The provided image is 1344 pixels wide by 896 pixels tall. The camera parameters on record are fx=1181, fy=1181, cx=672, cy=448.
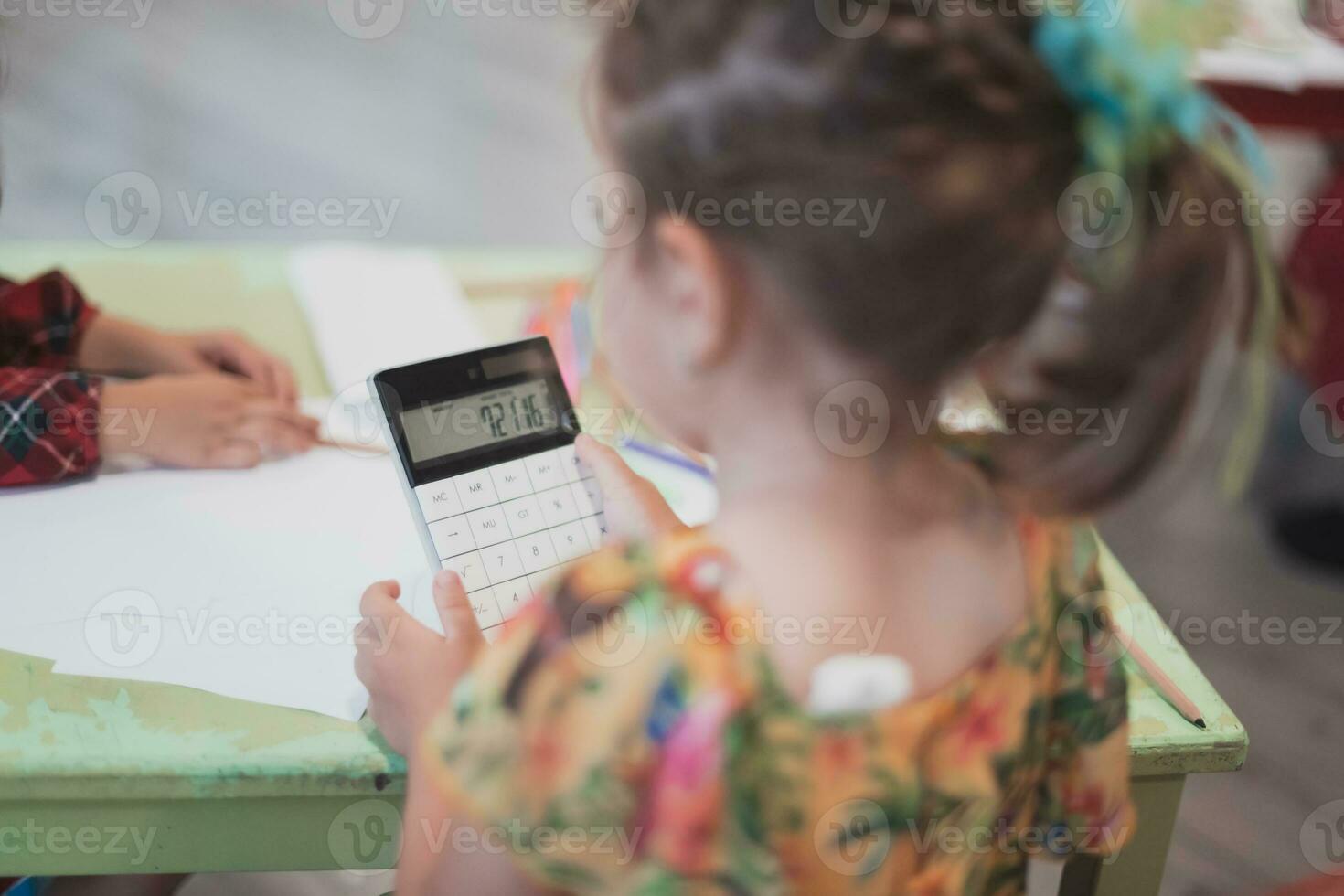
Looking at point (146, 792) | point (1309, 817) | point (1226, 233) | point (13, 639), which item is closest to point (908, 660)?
point (1226, 233)

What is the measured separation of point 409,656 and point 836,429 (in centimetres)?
26

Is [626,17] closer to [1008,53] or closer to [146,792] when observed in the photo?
[1008,53]

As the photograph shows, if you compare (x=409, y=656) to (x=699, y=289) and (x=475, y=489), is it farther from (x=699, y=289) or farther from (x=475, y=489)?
(x=699, y=289)

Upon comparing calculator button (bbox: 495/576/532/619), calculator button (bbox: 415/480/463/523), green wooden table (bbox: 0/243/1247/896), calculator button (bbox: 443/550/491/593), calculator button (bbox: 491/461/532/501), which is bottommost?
green wooden table (bbox: 0/243/1247/896)

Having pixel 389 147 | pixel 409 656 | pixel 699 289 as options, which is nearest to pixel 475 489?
pixel 409 656

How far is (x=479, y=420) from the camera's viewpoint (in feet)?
2.31

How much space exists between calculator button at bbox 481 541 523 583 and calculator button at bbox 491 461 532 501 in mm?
31

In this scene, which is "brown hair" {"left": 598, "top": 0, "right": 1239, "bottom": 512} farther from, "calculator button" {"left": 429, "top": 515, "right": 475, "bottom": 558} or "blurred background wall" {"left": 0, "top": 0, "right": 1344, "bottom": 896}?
"blurred background wall" {"left": 0, "top": 0, "right": 1344, "bottom": 896}

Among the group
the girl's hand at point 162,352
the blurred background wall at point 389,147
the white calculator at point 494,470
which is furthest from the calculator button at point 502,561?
the blurred background wall at point 389,147

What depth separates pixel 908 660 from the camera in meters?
0.51

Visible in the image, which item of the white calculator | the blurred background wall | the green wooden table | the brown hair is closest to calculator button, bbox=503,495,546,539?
the white calculator

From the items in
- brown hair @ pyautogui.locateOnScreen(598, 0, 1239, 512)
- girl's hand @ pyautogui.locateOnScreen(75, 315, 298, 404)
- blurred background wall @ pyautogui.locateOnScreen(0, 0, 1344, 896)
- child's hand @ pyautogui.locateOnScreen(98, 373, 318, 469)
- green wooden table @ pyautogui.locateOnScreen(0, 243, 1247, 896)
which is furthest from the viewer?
blurred background wall @ pyautogui.locateOnScreen(0, 0, 1344, 896)

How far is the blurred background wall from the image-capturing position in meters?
1.76

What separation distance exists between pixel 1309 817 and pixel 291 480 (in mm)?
1292
